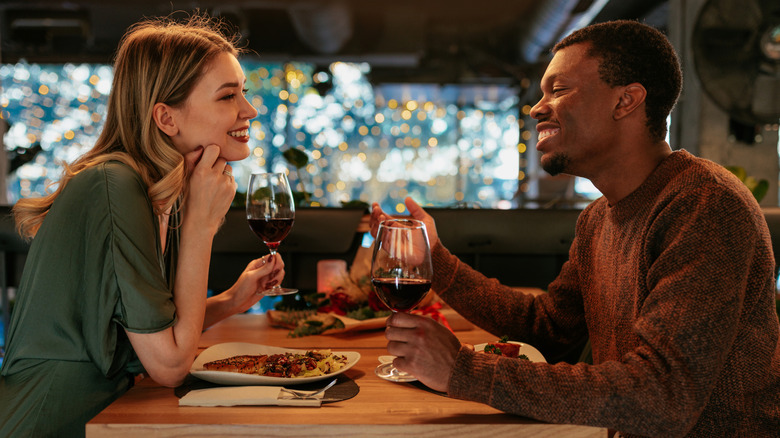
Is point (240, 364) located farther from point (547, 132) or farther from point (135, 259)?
point (547, 132)

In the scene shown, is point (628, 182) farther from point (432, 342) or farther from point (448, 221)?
point (448, 221)

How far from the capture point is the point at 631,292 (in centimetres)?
106

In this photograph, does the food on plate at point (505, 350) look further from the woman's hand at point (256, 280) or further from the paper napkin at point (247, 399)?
the woman's hand at point (256, 280)

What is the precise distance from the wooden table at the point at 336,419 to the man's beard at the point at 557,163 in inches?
20.4

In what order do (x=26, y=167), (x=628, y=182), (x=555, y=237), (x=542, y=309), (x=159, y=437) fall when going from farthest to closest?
(x=26, y=167) < (x=555, y=237) < (x=542, y=309) < (x=628, y=182) < (x=159, y=437)

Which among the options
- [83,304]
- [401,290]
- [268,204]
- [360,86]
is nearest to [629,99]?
[401,290]

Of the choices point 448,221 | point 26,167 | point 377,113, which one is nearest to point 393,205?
point 377,113

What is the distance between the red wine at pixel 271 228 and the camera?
4.30 ft

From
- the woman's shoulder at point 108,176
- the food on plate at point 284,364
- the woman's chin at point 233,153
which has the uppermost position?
the woman's chin at point 233,153

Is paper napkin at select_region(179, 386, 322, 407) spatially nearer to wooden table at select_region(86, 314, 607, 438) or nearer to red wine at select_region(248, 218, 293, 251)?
wooden table at select_region(86, 314, 607, 438)

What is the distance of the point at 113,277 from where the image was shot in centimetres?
100

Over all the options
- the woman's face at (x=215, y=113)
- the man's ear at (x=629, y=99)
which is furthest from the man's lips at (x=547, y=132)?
the woman's face at (x=215, y=113)

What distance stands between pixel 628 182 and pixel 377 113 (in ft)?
21.3

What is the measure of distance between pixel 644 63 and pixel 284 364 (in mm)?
850
